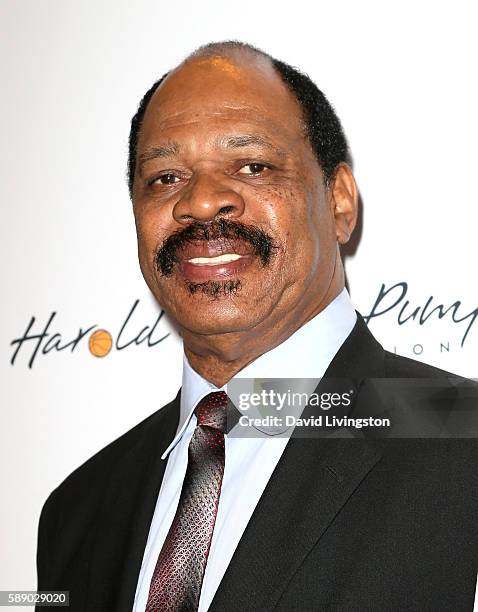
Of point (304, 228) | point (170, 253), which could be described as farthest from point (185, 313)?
point (304, 228)

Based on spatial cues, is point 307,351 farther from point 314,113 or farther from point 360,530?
point 314,113

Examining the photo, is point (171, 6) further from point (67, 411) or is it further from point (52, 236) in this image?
point (67, 411)

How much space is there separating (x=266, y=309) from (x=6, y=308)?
2.65ft

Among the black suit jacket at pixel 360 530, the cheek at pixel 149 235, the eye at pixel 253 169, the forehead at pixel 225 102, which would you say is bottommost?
the black suit jacket at pixel 360 530

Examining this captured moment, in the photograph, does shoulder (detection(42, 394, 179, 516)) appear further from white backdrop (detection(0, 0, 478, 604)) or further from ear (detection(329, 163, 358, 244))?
ear (detection(329, 163, 358, 244))

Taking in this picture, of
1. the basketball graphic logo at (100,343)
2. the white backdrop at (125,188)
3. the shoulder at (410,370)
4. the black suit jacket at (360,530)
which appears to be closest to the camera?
the black suit jacket at (360,530)

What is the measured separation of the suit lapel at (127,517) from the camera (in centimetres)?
146

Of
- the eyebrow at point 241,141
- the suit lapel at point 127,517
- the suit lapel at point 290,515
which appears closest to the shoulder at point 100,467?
the suit lapel at point 127,517

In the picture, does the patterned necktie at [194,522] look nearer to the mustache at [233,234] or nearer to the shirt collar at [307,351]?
the shirt collar at [307,351]

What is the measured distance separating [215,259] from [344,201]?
0.32 meters

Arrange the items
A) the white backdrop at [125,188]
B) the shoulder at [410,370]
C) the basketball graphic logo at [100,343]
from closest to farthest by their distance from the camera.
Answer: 1. the shoulder at [410,370]
2. the white backdrop at [125,188]
3. the basketball graphic logo at [100,343]

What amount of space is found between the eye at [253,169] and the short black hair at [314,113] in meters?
0.14

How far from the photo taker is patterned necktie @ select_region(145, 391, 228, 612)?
133cm

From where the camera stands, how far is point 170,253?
145 centimetres
